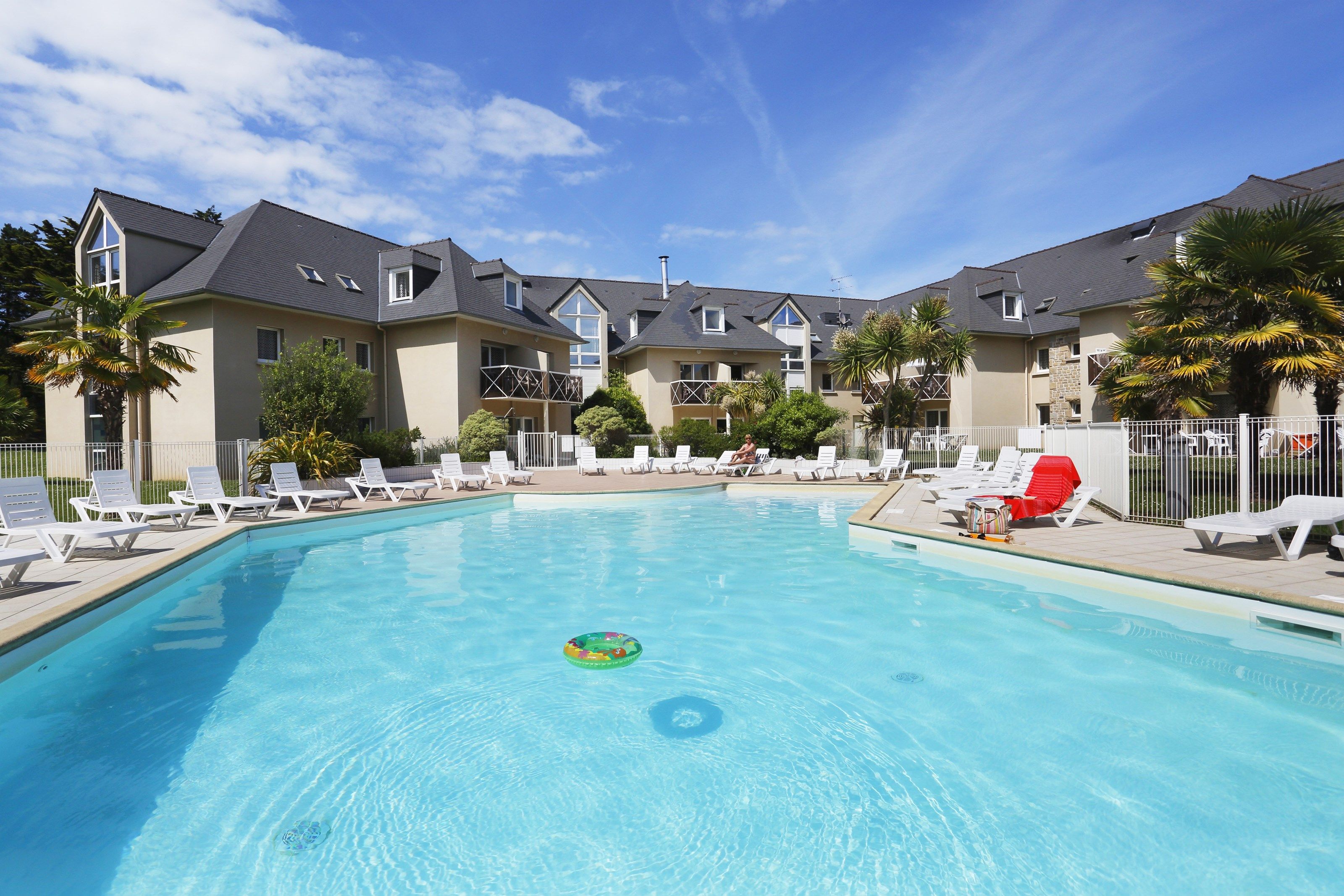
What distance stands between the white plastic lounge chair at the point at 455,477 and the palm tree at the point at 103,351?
22.5ft

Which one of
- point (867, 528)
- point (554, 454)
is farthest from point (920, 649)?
point (554, 454)

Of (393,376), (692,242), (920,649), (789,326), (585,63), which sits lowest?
(920,649)

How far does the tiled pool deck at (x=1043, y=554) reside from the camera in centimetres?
604

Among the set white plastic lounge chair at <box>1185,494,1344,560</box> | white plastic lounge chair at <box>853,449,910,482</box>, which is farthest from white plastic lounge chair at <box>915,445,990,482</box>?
white plastic lounge chair at <box>1185,494,1344,560</box>

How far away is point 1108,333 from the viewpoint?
26031 mm

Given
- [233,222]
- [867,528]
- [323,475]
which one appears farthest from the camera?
[233,222]

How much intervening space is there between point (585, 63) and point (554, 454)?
15.3 metres

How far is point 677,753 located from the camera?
13.8 ft

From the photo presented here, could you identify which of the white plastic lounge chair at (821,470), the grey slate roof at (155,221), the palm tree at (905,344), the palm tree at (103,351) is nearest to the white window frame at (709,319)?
the palm tree at (905,344)

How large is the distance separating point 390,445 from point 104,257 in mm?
11422

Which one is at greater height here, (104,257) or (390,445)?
(104,257)

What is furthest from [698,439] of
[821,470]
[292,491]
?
[292,491]

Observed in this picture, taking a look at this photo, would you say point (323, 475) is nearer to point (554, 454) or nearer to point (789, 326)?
point (554, 454)

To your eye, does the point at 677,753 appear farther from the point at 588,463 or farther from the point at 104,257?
the point at 104,257
